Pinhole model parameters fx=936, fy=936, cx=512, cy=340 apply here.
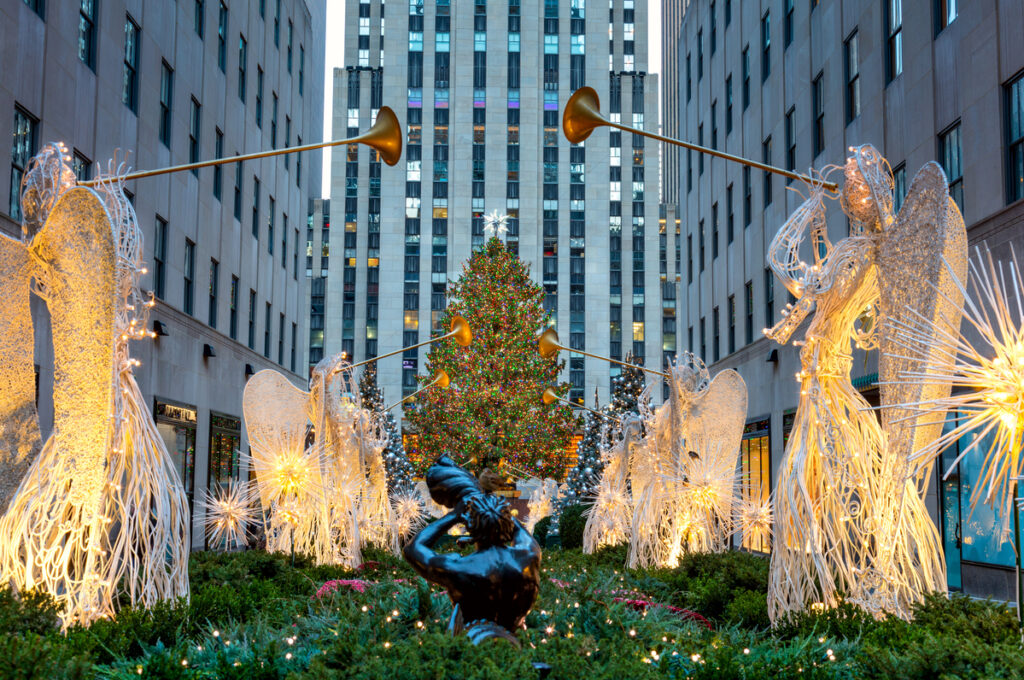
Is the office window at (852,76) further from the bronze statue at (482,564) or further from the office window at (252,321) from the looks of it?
the office window at (252,321)

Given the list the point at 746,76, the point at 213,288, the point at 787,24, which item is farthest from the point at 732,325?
the point at 213,288

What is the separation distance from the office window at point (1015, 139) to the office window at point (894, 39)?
4.82 m

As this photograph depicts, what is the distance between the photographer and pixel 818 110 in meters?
24.9

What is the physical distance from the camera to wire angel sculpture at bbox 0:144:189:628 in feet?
27.4

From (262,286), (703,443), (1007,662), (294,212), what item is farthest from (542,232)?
(1007,662)

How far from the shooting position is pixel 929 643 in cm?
632

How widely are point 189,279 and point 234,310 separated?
4.79 m

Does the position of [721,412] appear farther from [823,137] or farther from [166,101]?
[166,101]

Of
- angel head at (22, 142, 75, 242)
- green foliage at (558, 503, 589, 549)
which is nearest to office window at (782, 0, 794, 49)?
green foliage at (558, 503, 589, 549)

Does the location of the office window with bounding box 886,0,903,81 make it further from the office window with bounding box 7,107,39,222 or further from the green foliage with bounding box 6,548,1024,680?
the office window with bounding box 7,107,39,222

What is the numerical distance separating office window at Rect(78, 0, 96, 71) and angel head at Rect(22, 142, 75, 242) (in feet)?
37.1

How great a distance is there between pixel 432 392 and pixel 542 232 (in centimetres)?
3765

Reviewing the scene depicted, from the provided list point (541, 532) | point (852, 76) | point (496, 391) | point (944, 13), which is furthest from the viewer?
point (496, 391)

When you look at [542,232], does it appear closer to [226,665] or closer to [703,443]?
[703,443]
